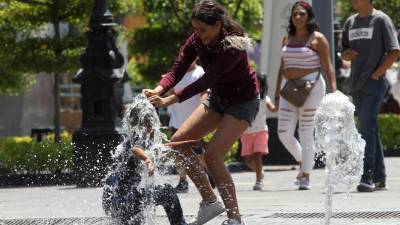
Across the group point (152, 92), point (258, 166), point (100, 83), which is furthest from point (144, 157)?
point (100, 83)

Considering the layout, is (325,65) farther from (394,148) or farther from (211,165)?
(394,148)

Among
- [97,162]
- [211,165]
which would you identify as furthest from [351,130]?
[97,162]

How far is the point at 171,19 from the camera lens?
66.2ft

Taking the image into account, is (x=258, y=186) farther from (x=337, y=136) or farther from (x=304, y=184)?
(x=337, y=136)

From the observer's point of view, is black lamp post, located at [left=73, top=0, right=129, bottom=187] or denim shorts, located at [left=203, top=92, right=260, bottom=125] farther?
black lamp post, located at [left=73, top=0, right=129, bottom=187]

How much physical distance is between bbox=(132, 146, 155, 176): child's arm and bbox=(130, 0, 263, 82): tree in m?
11.6

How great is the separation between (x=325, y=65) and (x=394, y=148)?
6.81 meters

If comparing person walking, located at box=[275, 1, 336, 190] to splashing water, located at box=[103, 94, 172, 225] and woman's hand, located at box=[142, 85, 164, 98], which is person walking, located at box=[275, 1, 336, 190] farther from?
splashing water, located at box=[103, 94, 172, 225]

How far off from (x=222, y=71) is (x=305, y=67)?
3.92m

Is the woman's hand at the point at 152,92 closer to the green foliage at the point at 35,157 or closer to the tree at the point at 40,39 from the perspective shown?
the green foliage at the point at 35,157

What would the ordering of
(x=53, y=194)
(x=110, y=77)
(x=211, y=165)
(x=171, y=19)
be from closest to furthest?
(x=211, y=165)
(x=53, y=194)
(x=110, y=77)
(x=171, y=19)

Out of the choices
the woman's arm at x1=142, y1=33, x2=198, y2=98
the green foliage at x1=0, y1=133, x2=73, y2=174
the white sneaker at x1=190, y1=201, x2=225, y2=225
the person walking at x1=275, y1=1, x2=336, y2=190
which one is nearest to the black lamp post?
the green foliage at x1=0, y1=133, x2=73, y2=174

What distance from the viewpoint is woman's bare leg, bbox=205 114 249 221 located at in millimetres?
8414

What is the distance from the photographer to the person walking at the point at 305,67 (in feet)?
39.3
